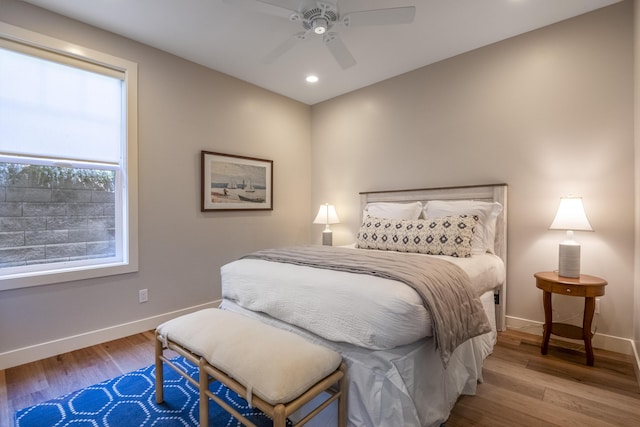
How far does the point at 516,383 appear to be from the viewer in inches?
77.7

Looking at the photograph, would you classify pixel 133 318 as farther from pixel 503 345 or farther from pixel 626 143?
pixel 626 143

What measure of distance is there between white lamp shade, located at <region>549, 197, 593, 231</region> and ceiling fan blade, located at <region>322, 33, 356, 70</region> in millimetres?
2014

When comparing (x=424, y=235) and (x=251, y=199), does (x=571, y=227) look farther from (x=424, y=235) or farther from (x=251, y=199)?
(x=251, y=199)

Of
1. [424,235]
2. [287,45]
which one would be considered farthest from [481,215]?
[287,45]

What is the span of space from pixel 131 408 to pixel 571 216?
3.19 meters

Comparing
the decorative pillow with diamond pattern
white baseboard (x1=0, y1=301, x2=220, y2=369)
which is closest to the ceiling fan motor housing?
the decorative pillow with diamond pattern

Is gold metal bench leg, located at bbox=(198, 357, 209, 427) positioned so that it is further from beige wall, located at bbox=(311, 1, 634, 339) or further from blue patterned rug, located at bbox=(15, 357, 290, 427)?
beige wall, located at bbox=(311, 1, 634, 339)

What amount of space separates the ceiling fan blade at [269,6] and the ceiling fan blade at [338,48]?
348 millimetres

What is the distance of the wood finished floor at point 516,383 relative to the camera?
1665 mm

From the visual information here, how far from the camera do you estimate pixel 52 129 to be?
2434mm

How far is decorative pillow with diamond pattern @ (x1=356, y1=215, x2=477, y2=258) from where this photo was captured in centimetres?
248

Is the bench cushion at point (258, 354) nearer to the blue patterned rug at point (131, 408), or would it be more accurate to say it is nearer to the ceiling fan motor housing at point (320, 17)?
the blue patterned rug at point (131, 408)

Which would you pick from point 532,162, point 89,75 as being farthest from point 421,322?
point 89,75

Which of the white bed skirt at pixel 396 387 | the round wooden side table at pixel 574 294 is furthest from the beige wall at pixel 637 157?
the white bed skirt at pixel 396 387
